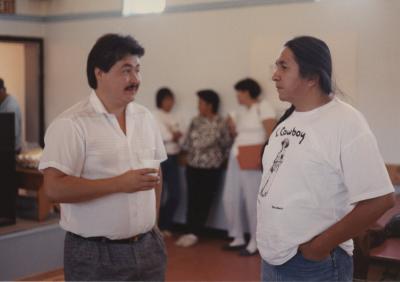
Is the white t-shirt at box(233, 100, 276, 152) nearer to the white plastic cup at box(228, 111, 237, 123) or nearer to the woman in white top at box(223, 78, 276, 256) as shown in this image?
the woman in white top at box(223, 78, 276, 256)

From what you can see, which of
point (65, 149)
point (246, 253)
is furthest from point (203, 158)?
point (65, 149)

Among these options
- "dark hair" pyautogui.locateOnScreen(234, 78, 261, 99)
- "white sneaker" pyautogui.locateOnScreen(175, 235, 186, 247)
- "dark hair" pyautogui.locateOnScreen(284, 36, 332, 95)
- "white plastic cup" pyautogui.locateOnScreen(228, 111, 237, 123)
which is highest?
"dark hair" pyautogui.locateOnScreen(284, 36, 332, 95)

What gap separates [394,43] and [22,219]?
3094 millimetres

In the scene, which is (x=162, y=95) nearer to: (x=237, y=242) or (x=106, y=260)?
(x=237, y=242)

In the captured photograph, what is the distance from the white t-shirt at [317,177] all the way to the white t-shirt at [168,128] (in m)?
3.91

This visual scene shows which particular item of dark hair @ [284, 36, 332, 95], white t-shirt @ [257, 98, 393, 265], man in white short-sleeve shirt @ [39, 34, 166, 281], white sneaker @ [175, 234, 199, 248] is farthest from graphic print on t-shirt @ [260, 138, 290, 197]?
white sneaker @ [175, 234, 199, 248]

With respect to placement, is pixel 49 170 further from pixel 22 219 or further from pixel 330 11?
pixel 330 11

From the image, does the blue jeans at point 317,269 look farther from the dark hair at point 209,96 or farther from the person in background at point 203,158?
the dark hair at point 209,96

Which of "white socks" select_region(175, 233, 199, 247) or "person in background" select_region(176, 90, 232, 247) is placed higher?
"person in background" select_region(176, 90, 232, 247)

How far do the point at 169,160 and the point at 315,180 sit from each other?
13.6ft

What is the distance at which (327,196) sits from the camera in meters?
1.84

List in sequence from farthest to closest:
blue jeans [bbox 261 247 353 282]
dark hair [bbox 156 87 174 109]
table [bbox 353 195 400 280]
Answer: dark hair [bbox 156 87 174 109], table [bbox 353 195 400 280], blue jeans [bbox 261 247 353 282]

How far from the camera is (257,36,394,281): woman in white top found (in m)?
1.79

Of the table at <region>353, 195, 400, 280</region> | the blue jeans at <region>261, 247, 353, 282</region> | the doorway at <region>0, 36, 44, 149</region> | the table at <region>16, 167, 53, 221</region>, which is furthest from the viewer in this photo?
the doorway at <region>0, 36, 44, 149</region>
